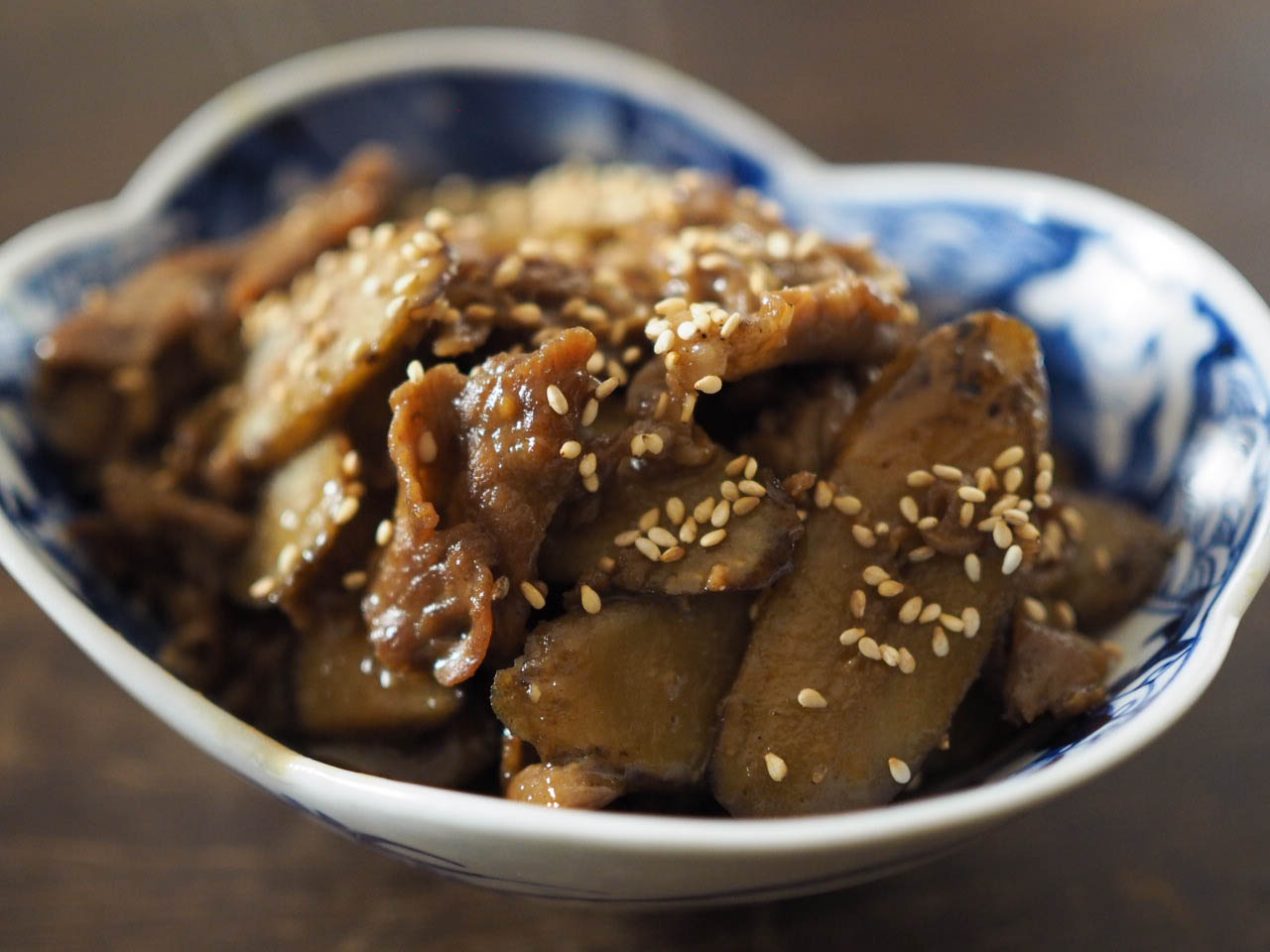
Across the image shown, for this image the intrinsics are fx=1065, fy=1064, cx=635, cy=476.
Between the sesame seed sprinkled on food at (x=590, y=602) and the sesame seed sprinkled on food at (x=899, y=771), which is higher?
the sesame seed sprinkled on food at (x=590, y=602)

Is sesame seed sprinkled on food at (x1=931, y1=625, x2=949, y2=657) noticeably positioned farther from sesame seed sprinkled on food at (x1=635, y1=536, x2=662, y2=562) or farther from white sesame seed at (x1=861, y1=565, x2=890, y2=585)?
sesame seed sprinkled on food at (x1=635, y1=536, x2=662, y2=562)

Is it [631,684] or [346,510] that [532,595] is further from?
[346,510]

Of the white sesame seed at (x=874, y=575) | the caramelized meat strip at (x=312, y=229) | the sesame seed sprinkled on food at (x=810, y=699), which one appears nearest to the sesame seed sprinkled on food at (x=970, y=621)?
the white sesame seed at (x=874, y=575)

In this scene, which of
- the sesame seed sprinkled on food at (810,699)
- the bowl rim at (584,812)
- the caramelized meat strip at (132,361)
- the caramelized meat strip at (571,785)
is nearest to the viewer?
the bowl rim at (584,812)

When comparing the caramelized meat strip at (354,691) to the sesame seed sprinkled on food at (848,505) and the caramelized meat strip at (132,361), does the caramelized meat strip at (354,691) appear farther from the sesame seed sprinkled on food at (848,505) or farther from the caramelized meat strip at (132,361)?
the caramelized meat strip at (132,361)

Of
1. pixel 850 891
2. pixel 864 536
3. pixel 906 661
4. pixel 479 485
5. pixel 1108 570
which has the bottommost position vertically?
pixel 850 891

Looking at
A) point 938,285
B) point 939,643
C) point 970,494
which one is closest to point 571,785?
point 939,643

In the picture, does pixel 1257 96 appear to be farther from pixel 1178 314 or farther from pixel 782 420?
pixel 782 420
